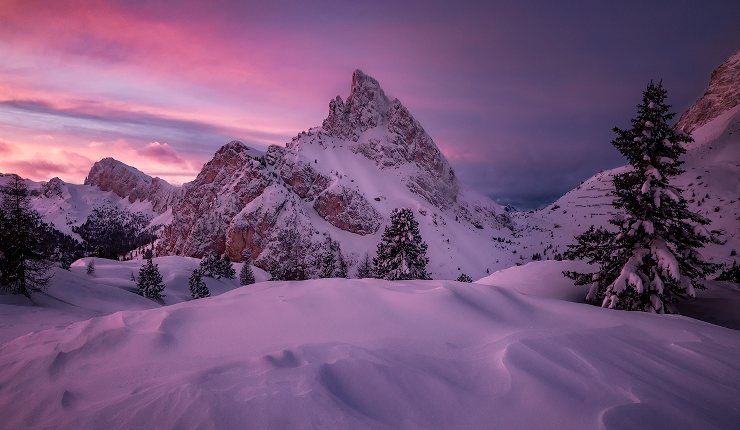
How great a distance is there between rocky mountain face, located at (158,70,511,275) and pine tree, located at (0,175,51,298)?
5860cm

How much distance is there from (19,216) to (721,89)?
181 metres

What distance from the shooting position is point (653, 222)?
9945mm

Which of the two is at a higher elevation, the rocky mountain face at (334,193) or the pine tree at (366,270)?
the rocky mountain face at (334,193)

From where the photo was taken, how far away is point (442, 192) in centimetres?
11906

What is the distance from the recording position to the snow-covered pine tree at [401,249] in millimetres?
29453

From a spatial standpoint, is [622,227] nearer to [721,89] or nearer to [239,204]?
[239,204]

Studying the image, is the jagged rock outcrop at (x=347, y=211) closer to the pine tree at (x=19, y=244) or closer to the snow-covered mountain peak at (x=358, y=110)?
the snow-covered mountain peak at (x=358, y=110)

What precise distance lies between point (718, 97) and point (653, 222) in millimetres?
159420

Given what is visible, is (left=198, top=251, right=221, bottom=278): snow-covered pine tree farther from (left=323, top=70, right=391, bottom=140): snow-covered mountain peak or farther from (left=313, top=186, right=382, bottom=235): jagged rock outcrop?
(left=323, top=70, right=391, bottom=140): snow-covered mountain peak

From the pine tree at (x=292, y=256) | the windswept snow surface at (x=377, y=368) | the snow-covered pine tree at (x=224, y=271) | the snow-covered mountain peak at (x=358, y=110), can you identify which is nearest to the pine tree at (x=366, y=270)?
the pine tree at (x=292, y=256)

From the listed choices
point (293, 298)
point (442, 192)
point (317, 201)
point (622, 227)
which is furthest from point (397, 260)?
point (442, 192)

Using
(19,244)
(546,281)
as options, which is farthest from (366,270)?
(546,281)

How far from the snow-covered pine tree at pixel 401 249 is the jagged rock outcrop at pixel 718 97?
135547 millimetres

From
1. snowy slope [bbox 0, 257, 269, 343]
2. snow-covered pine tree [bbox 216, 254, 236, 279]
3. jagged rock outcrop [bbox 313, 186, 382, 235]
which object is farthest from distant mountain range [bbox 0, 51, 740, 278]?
snowy slope [bbox 0, 257, 269, 343]
